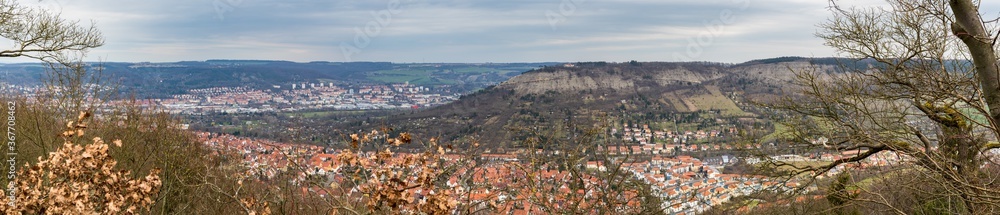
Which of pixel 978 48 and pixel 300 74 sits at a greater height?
pixel 978 48

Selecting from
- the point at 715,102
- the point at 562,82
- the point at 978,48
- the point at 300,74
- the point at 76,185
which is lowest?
the point at 715,102

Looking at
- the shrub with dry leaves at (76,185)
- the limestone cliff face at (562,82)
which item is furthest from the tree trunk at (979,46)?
the limestone cliff face at (562,82)

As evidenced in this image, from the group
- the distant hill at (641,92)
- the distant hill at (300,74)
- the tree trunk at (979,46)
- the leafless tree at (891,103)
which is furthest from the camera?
the distant hill at (300,74)

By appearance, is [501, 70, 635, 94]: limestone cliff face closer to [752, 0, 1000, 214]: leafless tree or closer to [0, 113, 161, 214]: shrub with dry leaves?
[752, 0, 1000, 214]: leafless tree

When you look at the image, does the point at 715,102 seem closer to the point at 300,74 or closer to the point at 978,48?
the point at 978,48

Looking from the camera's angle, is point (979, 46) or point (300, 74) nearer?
point (979, 46)

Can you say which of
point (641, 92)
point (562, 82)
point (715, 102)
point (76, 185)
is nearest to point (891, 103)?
point (76, 185)

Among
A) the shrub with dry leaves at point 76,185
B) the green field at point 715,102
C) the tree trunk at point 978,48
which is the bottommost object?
the green field at point 715,102

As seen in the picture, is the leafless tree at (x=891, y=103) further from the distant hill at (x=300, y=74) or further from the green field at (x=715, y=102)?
the distant hill at (x=300, y=74)

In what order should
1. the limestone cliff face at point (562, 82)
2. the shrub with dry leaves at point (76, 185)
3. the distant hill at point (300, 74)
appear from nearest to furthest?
the shrub with dry leaves at point (76, 185) < the limestone cliff face at point (562, 82) < the distant hill at point (300, 74)
